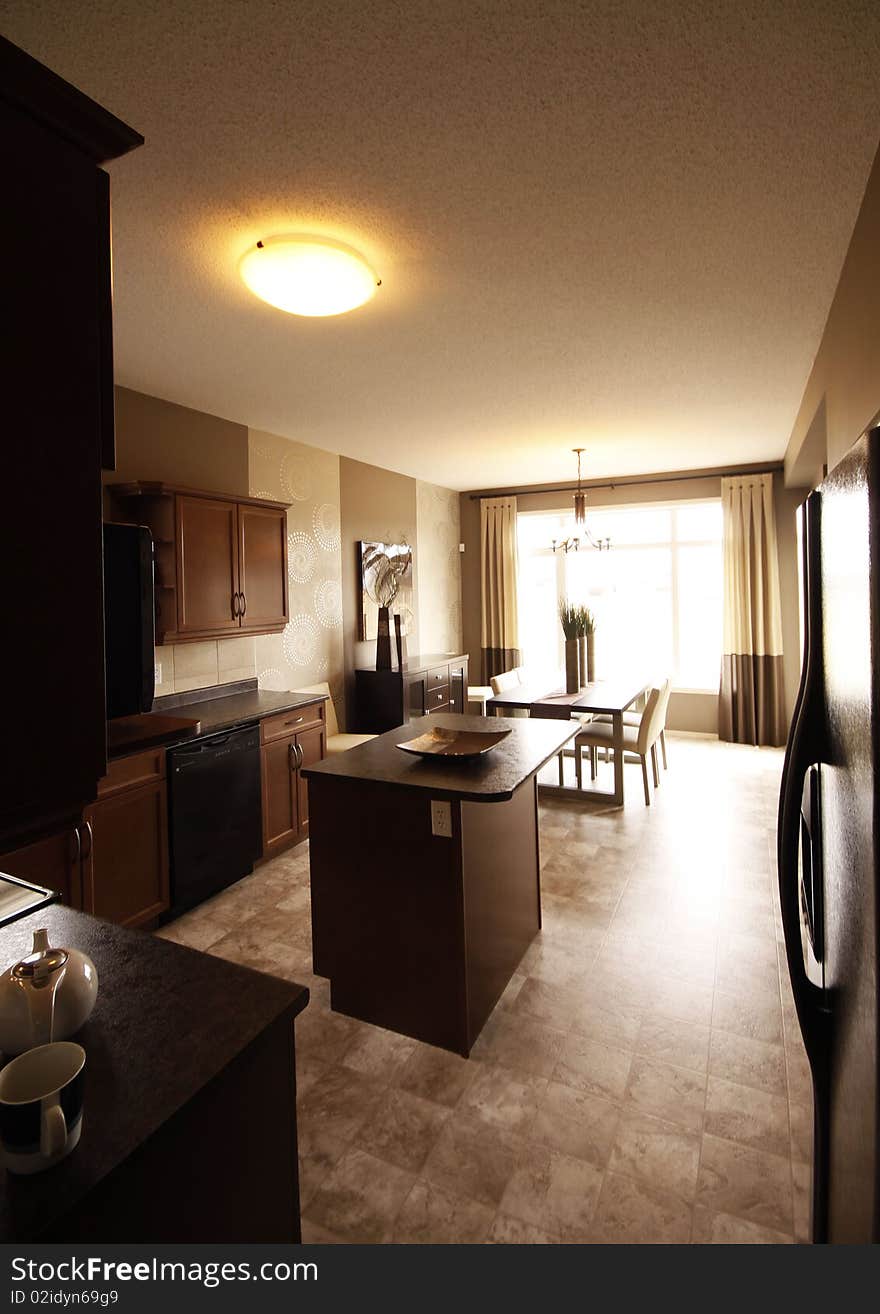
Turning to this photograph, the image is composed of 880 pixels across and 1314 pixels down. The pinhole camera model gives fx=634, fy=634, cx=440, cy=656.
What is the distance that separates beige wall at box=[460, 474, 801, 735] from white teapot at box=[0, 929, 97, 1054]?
6117mm

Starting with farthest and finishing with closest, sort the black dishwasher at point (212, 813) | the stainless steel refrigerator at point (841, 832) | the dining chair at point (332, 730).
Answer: the dining chair at point (332, 730)
the black dishwasher at point (212, 813)
the stainless steel refrigerator at point (841, 832)

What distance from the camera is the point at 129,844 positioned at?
286 cm

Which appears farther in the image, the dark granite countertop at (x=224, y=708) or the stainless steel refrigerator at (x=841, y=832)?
the dark granite countertop at (x=224, y=708)

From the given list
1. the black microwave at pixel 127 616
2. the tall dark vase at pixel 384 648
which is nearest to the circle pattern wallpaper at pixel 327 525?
the tall dark vase at pixel 384 648

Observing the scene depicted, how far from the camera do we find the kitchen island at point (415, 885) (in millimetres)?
2102

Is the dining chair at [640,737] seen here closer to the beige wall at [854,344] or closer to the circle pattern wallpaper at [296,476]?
the beige wall at [854,344]

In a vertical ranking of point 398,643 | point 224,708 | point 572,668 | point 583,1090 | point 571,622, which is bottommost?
point 583,1090

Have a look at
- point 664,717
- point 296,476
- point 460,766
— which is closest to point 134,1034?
point 460,766

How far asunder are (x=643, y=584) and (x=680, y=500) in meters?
0.97

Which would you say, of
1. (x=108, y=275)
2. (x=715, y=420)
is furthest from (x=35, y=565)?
(x=715, y=420)

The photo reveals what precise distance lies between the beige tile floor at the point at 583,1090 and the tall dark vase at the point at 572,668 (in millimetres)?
1812

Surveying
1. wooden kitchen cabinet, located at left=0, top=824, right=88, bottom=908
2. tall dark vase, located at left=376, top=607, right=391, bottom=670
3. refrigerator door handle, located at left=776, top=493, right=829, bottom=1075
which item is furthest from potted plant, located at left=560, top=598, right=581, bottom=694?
refrigerator door handle, located at left=776, top=493, right=829, bottom=1075

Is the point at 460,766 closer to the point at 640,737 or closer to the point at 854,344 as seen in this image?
the point at 854,344

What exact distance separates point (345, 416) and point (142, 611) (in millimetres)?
3031
